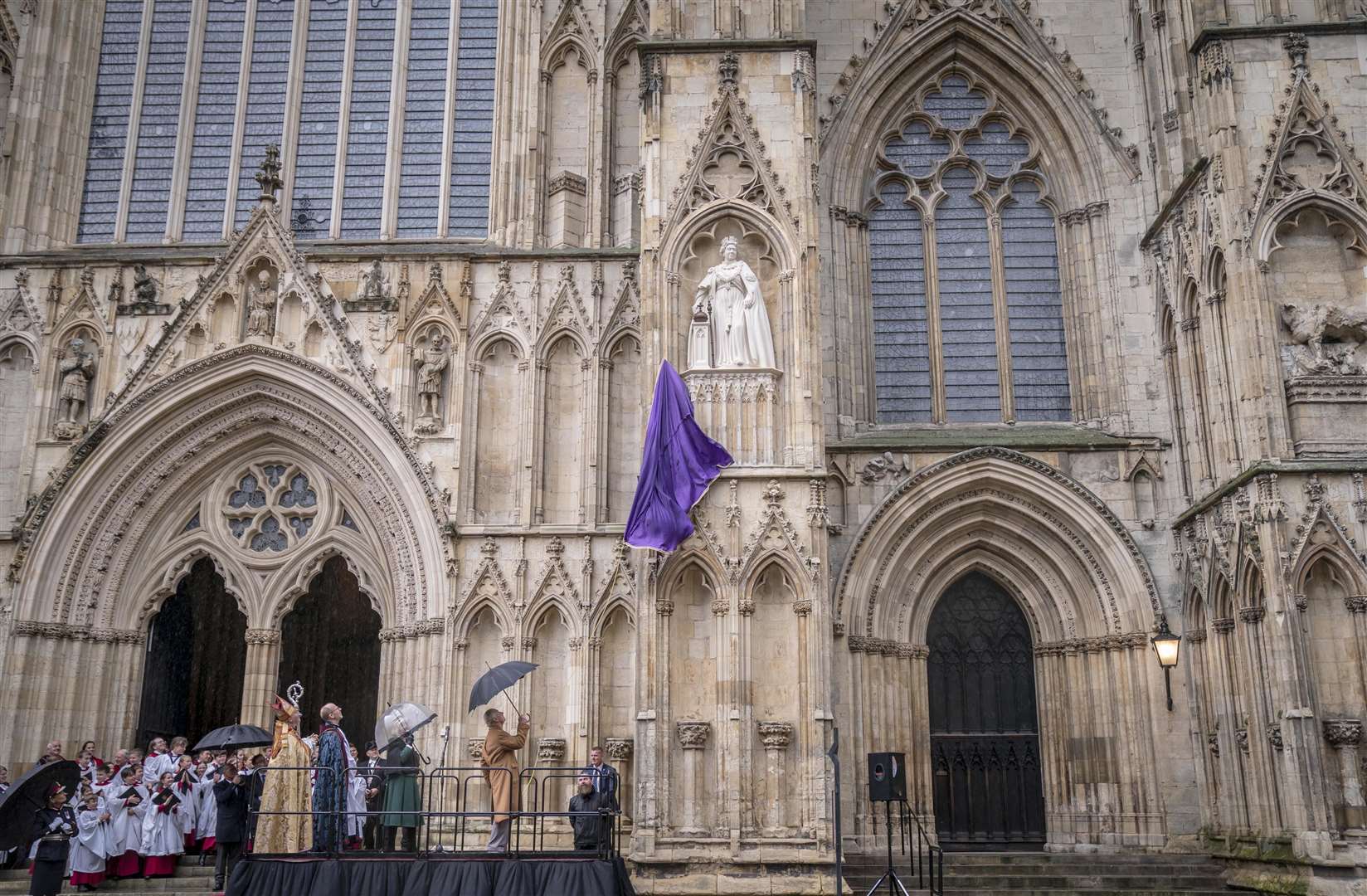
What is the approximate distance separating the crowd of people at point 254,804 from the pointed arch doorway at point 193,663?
6.53 feet

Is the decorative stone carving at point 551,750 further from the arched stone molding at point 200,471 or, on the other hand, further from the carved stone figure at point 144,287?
the carved stone figure at point 144,287

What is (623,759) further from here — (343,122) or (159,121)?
Answer: (159,121)

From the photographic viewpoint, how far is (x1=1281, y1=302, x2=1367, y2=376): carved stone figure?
14.2 meters

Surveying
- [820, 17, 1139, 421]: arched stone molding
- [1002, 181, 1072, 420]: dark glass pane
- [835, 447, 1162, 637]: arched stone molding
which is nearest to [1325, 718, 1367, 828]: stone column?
[835, 447, 1162, 637]: arched stone molding

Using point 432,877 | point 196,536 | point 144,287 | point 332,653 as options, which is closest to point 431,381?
point 196,536

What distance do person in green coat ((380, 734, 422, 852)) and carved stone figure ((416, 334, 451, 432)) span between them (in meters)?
4.63

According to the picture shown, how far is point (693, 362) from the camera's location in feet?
48.7

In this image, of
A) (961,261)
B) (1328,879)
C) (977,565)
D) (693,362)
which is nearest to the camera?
(1328,879)

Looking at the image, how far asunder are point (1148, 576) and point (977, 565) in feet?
6.60

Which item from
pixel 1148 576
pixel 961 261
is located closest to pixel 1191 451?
pixel 1148 576

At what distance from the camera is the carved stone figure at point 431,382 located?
16.5 m

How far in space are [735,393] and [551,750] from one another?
4.54 metres

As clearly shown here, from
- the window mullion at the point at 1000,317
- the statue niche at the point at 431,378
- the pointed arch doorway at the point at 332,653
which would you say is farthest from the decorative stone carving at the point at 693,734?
the pointed arch doorway at the point at 332,653

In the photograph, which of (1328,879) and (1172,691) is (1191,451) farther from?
(1328,879)
